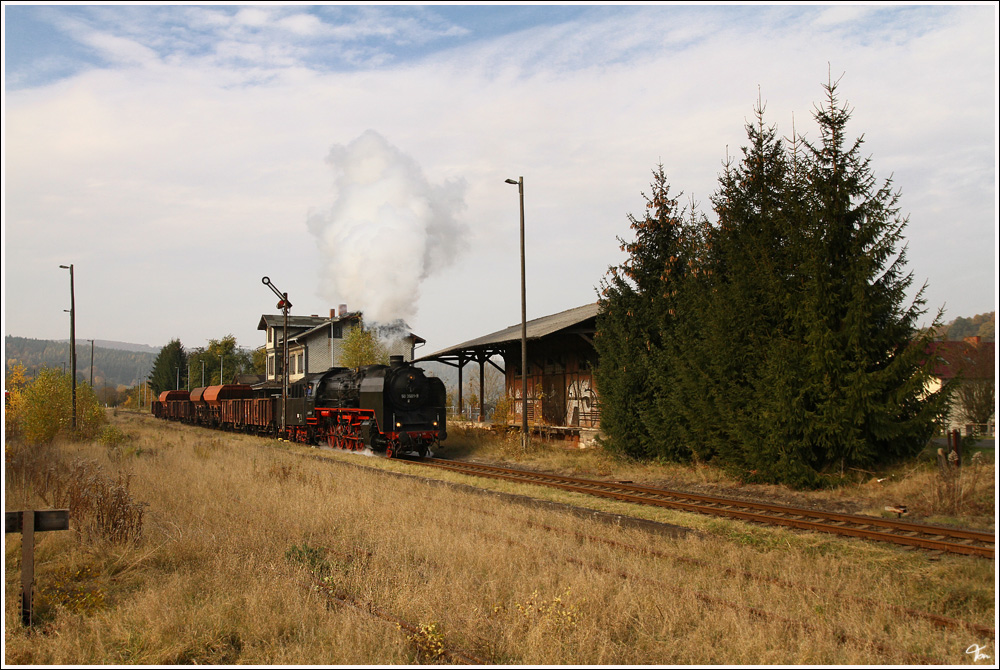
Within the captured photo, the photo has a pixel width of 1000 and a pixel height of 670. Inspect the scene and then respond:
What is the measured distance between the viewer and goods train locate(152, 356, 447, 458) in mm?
20781

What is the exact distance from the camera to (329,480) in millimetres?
14547

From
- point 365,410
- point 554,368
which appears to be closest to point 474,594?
point 365,410

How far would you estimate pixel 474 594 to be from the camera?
20.7 ft

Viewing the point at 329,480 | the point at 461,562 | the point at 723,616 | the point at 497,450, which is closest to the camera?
the point at 723,616

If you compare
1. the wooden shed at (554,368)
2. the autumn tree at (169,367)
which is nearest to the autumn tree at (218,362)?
the autumn tree at (169,367)

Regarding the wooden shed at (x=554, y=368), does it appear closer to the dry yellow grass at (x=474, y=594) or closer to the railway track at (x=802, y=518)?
the railway track at (x=802, y=518)

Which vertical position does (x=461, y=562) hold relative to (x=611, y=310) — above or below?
below

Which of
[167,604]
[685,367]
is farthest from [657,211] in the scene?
[167,604]

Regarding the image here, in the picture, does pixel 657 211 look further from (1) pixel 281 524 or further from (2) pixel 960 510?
(1) pixel 281 524

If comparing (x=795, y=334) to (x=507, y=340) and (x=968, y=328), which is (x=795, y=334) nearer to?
(x=968, y=328)

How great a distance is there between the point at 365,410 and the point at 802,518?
559 inches

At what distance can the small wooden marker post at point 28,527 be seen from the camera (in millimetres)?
5664

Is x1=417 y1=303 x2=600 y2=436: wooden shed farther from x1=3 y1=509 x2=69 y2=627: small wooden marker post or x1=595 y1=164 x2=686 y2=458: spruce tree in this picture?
x1=3 y1=509 x2=69 y2=627: small wooden marker post

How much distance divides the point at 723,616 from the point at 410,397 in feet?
52.3
